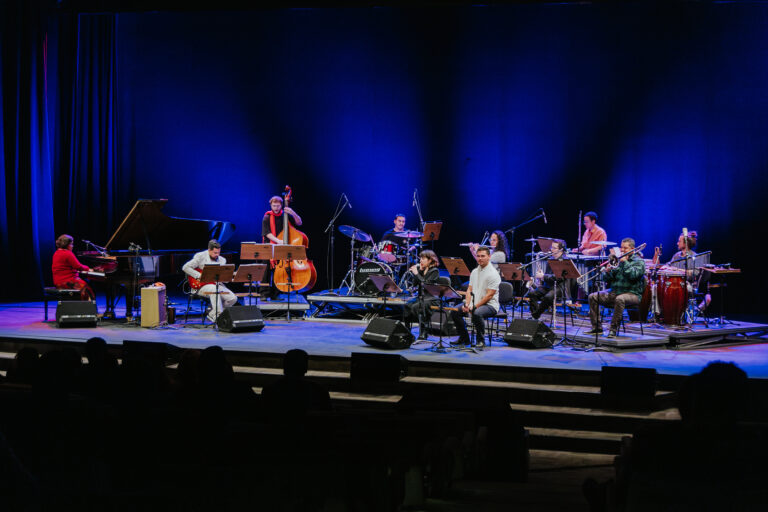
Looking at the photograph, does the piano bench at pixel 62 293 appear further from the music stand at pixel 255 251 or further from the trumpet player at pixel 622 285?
the trumpet player at pixel 622 285

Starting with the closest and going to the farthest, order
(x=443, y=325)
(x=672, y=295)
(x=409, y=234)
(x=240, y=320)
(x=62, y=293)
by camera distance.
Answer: (x=672, y=295), (x=443, y=325), (x=240, y=320), (x=62, y=293), (x=409, y=234)

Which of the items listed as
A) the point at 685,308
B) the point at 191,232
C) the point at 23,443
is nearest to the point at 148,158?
the point at 191,232

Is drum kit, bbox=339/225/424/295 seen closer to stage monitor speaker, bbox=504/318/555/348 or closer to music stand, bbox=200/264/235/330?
music stand, bbox=200/264/235/330

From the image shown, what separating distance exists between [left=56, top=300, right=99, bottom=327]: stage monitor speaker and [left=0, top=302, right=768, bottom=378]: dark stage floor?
12 centimetres

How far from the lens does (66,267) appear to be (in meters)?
9.77

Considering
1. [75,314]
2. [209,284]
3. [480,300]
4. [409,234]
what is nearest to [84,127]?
[75,314]

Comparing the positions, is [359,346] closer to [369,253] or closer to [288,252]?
[288,252]

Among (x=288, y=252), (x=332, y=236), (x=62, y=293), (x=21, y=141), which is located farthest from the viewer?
(x=332, y=236)

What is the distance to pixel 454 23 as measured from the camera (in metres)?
12.7

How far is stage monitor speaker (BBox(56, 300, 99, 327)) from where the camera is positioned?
9.20 metres

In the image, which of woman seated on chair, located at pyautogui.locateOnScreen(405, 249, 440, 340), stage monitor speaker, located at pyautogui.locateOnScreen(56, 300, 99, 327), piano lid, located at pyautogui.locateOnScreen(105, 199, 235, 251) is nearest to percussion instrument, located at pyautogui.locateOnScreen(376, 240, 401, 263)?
woman seated on chair, located at pyautogui.locateOnScreen(405, 249, 440, 340)

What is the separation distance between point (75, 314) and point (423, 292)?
4622 millimetres

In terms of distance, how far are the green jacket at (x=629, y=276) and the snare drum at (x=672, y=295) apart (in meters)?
0.42

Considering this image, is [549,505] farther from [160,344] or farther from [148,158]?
[148,158]
